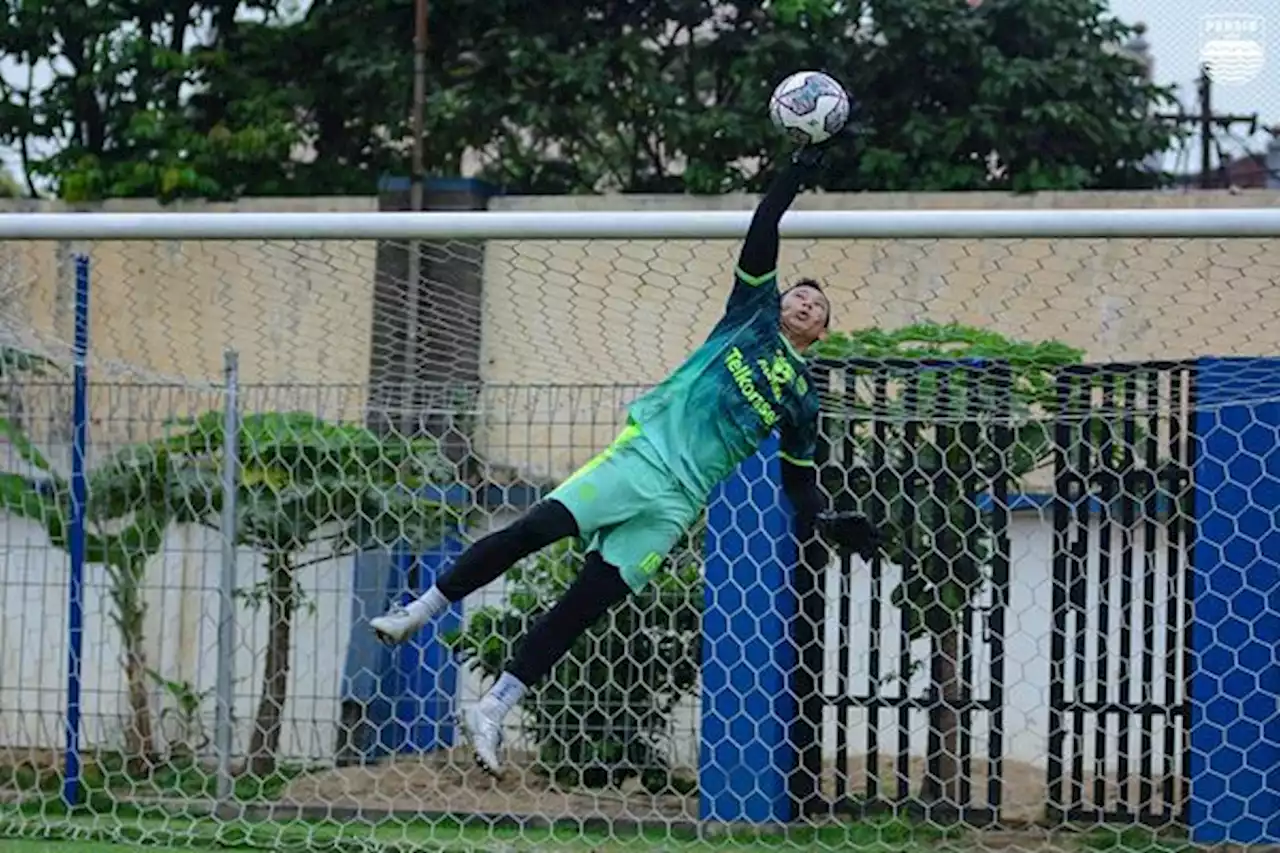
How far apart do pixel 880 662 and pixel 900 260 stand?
9.15ft

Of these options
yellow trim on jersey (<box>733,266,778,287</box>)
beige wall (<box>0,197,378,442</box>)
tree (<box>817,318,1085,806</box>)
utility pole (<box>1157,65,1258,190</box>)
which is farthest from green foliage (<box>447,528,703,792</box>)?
utility pole (<box>1157,65,1258,190</box>)

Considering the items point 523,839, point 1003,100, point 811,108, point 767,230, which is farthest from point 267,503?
point 1003,100

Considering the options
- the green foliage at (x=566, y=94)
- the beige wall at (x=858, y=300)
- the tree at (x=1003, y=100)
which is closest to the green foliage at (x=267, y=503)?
the beige wall at (x=858, y=300)

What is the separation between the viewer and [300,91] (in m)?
13.4

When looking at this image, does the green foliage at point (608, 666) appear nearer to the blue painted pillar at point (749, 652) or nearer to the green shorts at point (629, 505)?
the blue painted pillar at point (749, 652)

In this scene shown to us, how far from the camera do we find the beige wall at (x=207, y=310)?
9.56m

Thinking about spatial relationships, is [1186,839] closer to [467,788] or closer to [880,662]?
[880,662]

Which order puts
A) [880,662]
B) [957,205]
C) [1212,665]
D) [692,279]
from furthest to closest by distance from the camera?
[957,205] → [692,279] → [880,662] → [1212,665]

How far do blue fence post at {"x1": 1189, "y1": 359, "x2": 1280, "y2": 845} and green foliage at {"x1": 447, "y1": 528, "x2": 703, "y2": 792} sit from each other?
1.91m

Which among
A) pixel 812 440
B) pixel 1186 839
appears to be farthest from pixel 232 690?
pixel 1186 839

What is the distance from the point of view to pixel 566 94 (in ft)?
42.3

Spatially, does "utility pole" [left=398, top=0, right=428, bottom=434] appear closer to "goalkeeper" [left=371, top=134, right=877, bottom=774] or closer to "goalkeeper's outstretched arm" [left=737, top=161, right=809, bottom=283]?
"goalkeeper" [left=371, top=134, right=877, bottom=774]

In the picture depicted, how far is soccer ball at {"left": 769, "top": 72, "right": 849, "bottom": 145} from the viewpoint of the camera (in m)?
5.38

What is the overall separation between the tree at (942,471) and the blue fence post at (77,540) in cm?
287
